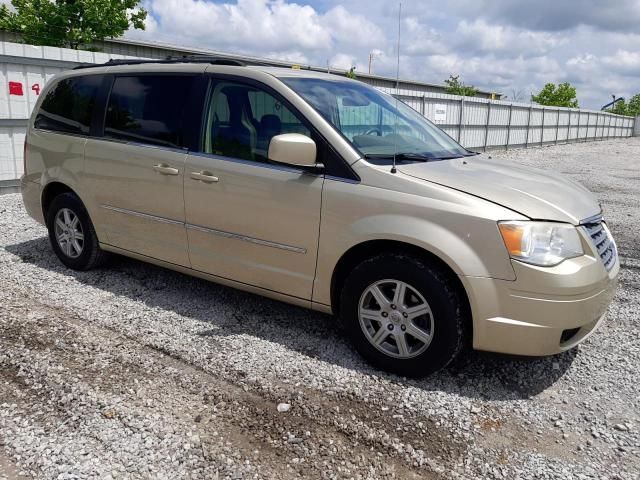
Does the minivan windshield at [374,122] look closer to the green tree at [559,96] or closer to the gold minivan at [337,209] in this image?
the gold minivan at [337,209]

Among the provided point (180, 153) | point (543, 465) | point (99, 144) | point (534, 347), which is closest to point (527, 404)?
point (534, 347)

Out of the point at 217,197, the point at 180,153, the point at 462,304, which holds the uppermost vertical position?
the point at 180,153

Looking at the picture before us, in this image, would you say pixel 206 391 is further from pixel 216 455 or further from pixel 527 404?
pixel 527 404

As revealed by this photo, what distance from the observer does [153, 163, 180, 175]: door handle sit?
3.96 meters

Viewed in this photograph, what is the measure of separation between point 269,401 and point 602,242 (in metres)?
2.24

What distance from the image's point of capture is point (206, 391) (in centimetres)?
304

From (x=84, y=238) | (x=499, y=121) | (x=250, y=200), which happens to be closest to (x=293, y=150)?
(x=250, y=200)

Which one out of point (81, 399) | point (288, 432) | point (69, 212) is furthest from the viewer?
point (69, 212)

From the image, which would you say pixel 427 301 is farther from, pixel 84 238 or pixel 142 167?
pixel 84 238

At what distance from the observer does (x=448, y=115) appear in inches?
749

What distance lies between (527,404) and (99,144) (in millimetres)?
3866

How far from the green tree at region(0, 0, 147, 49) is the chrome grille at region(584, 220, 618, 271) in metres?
17.5

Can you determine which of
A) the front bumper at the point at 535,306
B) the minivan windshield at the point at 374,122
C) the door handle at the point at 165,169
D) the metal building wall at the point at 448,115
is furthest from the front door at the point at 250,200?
the front bumper at the point at 535,306

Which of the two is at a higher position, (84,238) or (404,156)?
(404,156)
